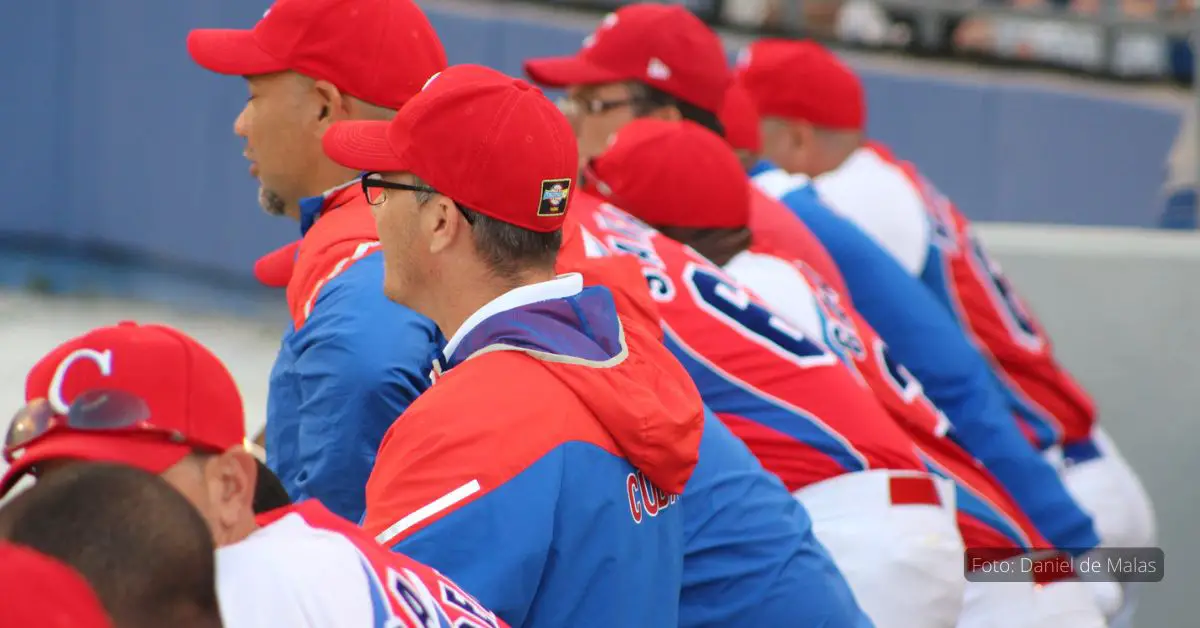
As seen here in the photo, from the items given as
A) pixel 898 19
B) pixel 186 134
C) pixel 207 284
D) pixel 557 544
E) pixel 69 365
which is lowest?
pixel 207 284

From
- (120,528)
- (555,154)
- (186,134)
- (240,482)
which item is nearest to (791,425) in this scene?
(555,154)

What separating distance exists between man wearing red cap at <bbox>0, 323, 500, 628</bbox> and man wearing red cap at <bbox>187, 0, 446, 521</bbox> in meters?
0.84

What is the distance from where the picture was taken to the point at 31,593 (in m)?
1.25

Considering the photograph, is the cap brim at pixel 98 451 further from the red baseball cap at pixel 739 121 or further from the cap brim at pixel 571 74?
the red baseball cap at pixel 739 121

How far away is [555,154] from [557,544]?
2.13ft

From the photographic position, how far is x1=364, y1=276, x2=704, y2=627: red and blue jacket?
7.04 feet

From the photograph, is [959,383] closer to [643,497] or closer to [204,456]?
[643,497]

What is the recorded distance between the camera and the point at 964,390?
14.4 feet

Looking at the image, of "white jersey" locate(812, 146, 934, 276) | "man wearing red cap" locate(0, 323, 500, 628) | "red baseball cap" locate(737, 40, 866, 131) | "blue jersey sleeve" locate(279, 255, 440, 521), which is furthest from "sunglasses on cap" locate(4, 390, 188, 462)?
"red baseball cap" locate(737, 40, 866, 131)

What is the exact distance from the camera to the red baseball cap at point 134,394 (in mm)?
1766

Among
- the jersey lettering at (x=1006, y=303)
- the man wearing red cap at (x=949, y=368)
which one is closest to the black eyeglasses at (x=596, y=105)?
the man wearing red cap at (x=949, y=368)

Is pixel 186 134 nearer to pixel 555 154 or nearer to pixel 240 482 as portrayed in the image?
pixel 555 154

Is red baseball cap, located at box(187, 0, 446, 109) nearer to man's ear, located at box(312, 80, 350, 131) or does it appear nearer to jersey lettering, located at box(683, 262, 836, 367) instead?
man's ear, located at box(312, 80, 350, 131)

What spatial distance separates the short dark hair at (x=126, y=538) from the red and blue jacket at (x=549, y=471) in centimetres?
67
